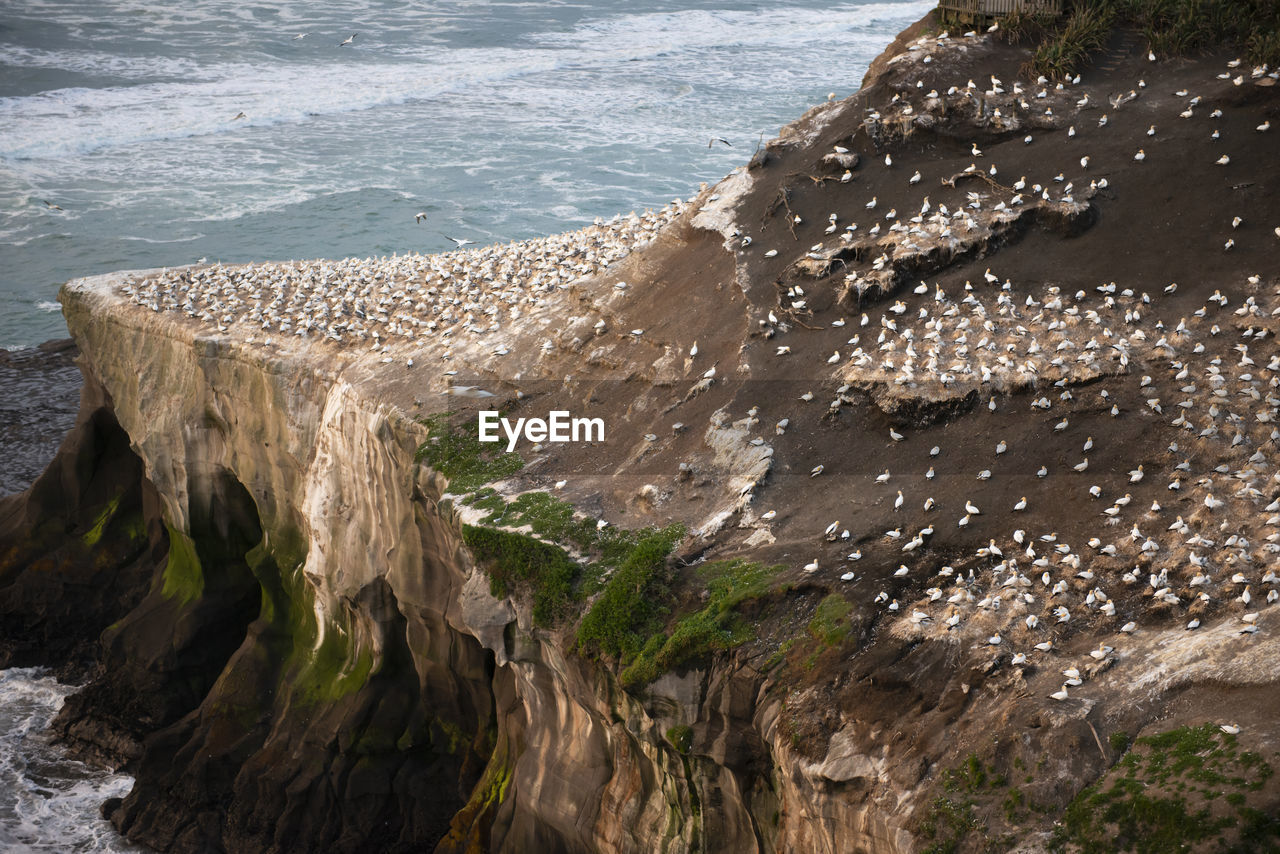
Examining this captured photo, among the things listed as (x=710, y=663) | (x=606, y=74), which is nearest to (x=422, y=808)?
(x=710, y=663)

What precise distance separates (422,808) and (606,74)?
47178 millimetres

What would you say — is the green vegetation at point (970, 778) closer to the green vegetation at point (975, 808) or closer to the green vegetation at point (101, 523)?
the green vegetation at point (975, 808)

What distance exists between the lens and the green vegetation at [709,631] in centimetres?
1034

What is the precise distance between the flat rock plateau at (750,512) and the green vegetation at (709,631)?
0.04 metres

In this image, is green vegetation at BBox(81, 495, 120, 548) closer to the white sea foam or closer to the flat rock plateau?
the flat rock plateau

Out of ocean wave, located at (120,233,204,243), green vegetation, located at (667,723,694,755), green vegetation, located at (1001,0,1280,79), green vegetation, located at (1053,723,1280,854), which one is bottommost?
ocean wave, located at (120,233,204,243)

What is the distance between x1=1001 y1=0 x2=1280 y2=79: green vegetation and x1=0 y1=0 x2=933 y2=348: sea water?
72.8ft

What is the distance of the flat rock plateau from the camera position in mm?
8961

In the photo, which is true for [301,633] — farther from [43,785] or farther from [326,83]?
[326,83]

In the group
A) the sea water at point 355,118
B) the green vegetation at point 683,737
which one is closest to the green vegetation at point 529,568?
the green vegetation at point 683,737

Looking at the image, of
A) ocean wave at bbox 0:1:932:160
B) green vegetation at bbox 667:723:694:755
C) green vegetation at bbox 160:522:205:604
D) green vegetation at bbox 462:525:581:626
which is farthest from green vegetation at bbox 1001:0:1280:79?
ocean wave at bbox 0:1:932:160

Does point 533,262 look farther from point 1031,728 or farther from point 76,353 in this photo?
point 76,353

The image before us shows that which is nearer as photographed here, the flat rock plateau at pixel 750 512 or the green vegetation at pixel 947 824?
the green vegetation at pixel 947 824

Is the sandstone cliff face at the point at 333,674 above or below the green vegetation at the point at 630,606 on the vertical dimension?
below
